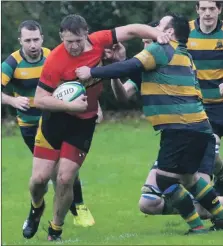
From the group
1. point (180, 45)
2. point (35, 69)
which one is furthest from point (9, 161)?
point (180, 45)

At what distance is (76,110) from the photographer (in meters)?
8.91

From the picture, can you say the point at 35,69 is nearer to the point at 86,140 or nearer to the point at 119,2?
the point at 86,140

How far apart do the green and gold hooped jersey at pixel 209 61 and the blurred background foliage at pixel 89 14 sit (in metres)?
16.1

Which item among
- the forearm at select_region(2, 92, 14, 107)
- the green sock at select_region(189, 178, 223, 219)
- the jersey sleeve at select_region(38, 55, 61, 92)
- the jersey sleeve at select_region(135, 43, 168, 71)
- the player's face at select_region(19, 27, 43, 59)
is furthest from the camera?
the player's face at select_region(19, 27, 43, 59)

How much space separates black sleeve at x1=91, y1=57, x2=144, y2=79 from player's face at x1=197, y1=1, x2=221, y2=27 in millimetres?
2075

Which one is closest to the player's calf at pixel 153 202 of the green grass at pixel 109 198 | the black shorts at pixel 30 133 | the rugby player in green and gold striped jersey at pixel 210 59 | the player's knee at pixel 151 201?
the player's knee at pixel 151 201

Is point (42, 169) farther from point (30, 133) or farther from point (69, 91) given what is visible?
point (30, 133)

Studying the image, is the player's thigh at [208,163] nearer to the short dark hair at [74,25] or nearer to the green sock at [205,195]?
the green sock at [205,195]

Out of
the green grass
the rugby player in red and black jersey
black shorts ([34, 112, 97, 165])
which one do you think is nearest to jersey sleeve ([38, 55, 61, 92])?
the rugby player in red and black jersey

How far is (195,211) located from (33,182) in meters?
1.74

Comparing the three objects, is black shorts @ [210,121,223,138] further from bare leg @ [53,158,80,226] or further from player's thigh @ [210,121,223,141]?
bare leg @ [53,158,80,226]

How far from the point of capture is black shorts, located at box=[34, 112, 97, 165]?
928cm

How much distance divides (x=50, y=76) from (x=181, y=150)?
4.96ft

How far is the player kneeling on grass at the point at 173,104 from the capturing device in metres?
8.45
